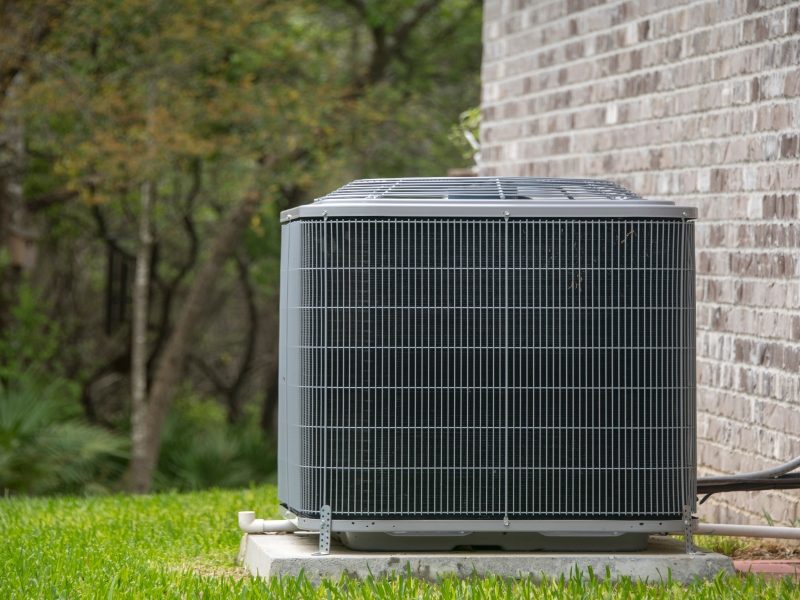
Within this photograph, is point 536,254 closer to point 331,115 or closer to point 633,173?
point 633,173

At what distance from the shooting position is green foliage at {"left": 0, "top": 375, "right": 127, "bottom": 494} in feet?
41.0

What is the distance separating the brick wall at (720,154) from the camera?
5.88m

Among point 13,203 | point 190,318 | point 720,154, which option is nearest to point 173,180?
point 190,318

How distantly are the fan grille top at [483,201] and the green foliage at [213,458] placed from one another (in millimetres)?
9970

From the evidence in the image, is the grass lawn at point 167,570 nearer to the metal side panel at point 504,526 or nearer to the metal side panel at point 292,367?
the metal side panel at point 504,526

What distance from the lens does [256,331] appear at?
2003 centimetres

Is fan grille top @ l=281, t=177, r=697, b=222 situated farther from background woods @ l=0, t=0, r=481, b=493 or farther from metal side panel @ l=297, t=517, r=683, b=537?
background woods @ l=0, t=0, r=481, b=493

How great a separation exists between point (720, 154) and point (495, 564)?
9.34 feet

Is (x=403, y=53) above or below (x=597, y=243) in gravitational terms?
above

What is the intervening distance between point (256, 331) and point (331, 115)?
4375 mm

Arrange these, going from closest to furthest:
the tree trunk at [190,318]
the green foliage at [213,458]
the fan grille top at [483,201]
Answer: the fan grille top at [483,201] → the green foliage at [213,458] → the tree trunk at [190,318]

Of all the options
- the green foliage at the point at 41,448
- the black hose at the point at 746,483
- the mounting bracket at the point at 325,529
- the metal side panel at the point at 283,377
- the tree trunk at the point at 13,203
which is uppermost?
the tree trunk at the point at 13,203

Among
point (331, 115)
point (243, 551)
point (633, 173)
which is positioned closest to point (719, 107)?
point (633, 173)

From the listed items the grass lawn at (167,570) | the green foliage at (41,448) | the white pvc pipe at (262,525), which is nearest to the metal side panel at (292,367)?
the white pvc pipe at (262,525)
